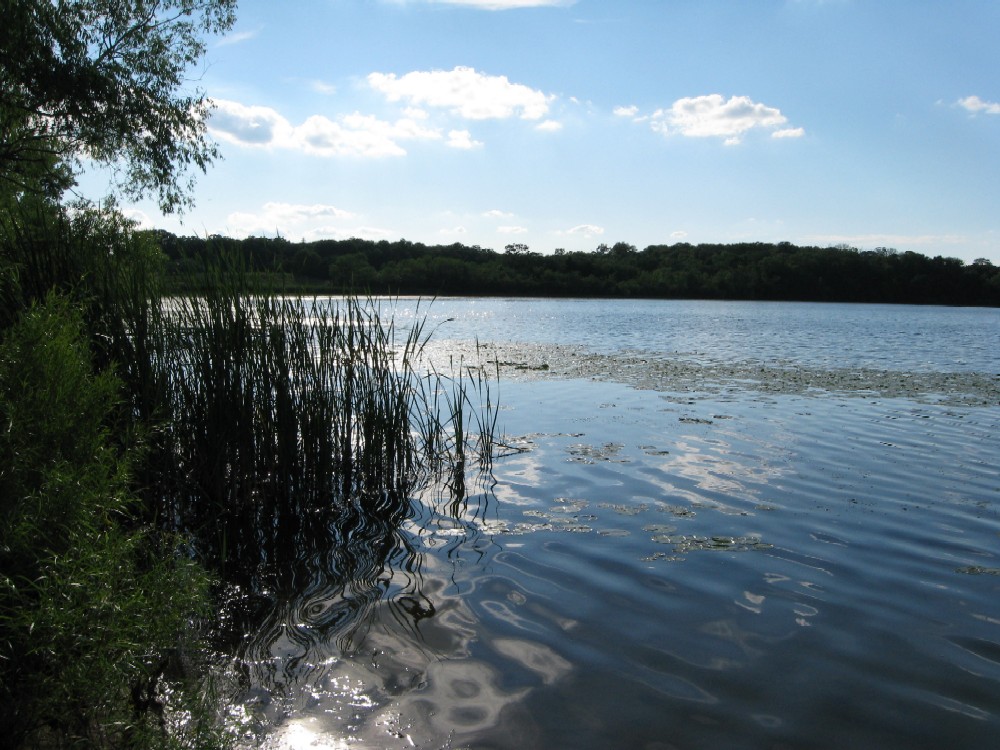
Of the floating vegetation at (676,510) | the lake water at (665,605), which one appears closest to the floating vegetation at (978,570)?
the lake water at (665,605)

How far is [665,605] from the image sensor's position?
183 inches

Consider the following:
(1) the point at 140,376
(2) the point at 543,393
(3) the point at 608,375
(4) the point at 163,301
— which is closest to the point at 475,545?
(1) the point at 140,376

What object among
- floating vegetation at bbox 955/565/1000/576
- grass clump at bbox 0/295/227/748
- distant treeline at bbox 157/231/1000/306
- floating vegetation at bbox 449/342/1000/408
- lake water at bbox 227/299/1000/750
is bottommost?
lake water at bbox 227/299/1000/750

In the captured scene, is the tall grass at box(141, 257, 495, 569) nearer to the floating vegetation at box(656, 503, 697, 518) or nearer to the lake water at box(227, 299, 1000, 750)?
the lake water at box(227, 299, 1000, 750)

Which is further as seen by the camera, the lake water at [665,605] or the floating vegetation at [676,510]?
the floating vegetation at [676,510]

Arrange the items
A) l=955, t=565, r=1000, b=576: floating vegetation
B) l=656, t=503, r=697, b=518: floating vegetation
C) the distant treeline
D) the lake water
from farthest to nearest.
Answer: the distant treeline, l=656, t=503, r=697, b=518: floating vegetation, l=955, t=565, r=1000, b=576: floating vegetation, the lake water

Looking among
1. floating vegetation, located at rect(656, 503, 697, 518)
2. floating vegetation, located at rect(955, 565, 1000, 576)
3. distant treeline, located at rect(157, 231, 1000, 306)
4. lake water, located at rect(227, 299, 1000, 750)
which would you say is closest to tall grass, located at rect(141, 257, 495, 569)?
lake water, located at rect(227, 299, 1000, 750)

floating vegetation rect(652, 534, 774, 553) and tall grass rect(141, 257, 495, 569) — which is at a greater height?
tall grass rect(141, 257, 495, 569)

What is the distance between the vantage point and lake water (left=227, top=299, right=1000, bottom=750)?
345 centimetres

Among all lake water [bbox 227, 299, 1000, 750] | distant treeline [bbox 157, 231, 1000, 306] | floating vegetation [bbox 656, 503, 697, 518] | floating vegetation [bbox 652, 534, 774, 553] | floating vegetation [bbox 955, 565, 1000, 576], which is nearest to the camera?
lake water [bbox 227, 299, 1000, 750]

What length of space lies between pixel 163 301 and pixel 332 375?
1542 millimetres

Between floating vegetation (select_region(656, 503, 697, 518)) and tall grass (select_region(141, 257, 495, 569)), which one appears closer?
tall grass (select_region(141, 257, 495, 569))

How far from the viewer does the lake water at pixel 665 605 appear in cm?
345

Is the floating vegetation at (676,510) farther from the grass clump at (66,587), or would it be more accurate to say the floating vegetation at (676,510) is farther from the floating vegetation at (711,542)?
the grass clump at (66,587)
